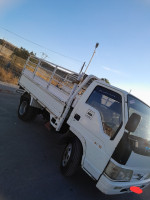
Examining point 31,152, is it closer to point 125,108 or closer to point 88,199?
point 88,199

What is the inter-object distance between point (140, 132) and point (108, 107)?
701mm

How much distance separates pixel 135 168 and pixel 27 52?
32.5 m

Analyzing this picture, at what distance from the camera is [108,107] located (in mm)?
2727

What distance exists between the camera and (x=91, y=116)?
272 centimetres

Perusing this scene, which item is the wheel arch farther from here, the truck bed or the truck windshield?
the truck windshield

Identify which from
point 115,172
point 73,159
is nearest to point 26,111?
point 73,159

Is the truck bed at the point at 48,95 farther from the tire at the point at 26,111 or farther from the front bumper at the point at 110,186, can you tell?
the front bumper at the point at 110,186

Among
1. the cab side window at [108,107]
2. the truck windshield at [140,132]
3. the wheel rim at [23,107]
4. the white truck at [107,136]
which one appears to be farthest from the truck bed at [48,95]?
the truck windshield at [140,132]

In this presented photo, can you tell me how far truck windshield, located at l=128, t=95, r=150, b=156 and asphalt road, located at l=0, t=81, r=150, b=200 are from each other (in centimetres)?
146

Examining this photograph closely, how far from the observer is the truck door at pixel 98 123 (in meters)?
2.36

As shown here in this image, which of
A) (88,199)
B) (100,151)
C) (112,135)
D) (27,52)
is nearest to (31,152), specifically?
(88,199)

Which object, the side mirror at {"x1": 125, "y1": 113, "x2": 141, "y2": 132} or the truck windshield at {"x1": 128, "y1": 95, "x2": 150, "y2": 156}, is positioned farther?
the truck windshield at {"x1": 128, "y1": 95, "x2": 150, "y2": 156}

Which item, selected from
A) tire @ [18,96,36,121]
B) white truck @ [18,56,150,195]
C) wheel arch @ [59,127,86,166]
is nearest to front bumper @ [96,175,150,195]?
white truck @ [18,56,150,195]

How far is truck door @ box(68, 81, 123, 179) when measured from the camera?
7.73 ft
